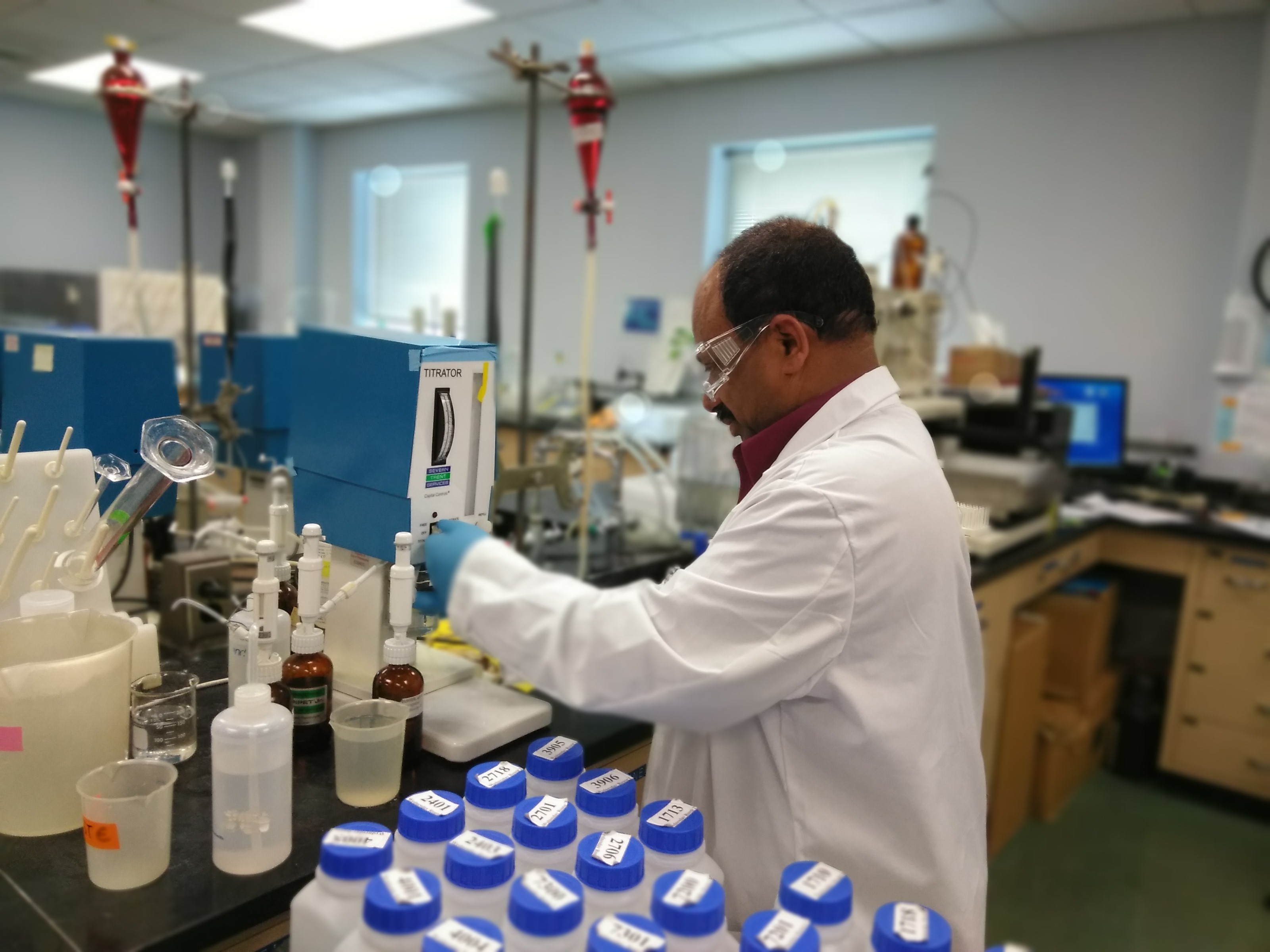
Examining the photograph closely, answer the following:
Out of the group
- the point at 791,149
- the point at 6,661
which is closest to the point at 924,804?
the point at 6,661

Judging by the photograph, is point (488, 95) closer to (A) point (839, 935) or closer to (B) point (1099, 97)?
(B) point (1099, 97)

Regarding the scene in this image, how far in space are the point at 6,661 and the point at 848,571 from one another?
3.29 ft

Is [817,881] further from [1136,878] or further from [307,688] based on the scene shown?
[1136,878]

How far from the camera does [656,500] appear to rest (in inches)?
97.5

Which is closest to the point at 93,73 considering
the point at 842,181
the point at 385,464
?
the point at 842,181

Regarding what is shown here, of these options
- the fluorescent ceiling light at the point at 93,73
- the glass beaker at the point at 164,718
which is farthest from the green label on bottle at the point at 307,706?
the fluorescent ceiling light at the point at 93,73

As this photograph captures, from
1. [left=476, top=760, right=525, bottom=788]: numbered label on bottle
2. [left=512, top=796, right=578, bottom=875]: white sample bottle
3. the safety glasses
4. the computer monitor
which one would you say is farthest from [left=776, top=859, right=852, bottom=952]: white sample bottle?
the computer monitor

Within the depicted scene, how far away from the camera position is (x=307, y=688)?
1.20m

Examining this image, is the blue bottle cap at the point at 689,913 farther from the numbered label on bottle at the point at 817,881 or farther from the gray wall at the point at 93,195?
the gray wall at the point at 93,195

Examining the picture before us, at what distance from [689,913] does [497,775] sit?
305mm

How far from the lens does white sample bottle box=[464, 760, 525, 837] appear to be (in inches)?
38.9

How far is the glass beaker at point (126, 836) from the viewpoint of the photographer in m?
0.89

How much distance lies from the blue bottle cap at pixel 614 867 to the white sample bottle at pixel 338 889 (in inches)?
7.5

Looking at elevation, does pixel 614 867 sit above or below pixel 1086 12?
below
